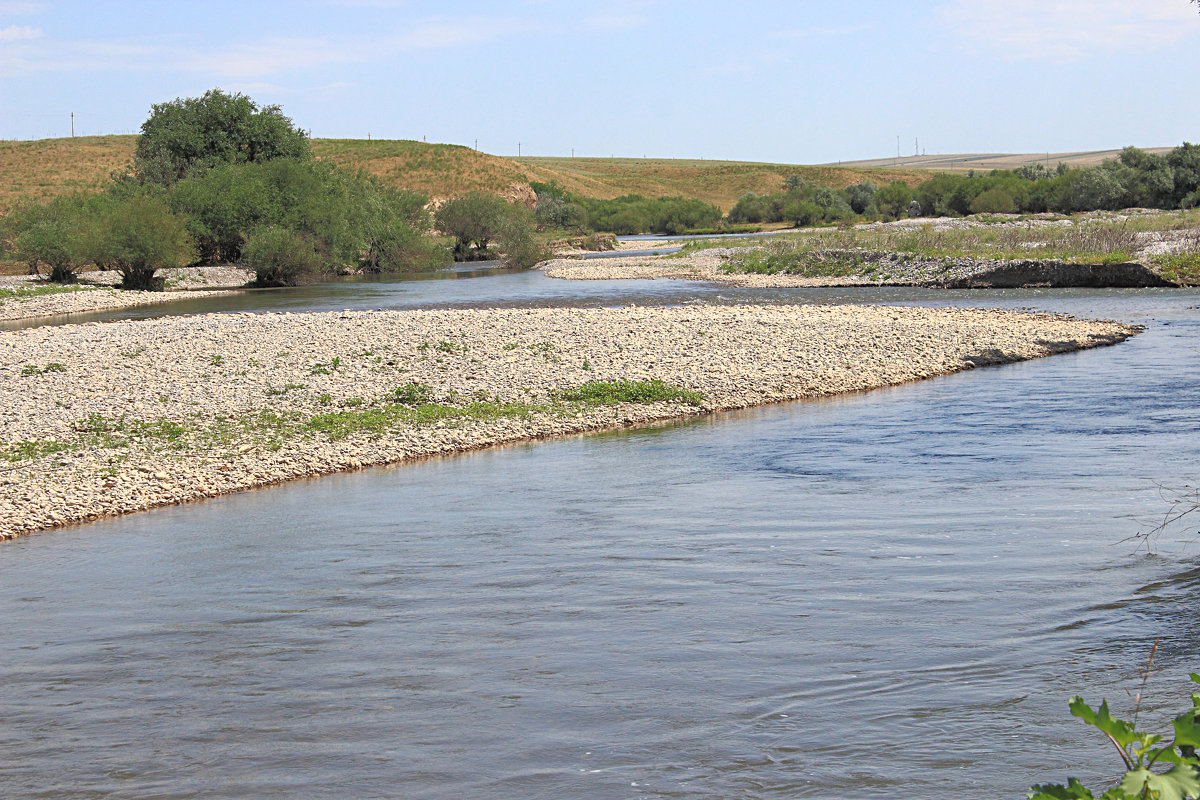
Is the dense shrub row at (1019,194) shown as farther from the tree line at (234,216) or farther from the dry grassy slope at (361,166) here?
the tree line at (234,216)

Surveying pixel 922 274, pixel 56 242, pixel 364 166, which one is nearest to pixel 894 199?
pixel 364 166

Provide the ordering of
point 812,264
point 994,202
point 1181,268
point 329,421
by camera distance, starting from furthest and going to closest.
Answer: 1. point 994,202
2. point 812,264
3. point 1181,268
4. point 329,421

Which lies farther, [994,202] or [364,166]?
[364,166]

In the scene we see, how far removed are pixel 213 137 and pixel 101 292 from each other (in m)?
27.3

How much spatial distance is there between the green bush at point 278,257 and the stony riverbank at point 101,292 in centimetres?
145

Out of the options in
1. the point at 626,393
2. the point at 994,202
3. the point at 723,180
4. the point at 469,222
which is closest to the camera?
the point at 626,393

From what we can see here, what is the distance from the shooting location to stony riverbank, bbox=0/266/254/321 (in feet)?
126

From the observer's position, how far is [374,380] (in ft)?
59.0

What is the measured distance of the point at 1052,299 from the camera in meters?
35.1

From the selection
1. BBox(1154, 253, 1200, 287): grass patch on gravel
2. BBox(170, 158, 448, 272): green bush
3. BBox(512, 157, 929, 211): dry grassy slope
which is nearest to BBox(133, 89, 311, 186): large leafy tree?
BBox(170, 158, 448, 272): green bush

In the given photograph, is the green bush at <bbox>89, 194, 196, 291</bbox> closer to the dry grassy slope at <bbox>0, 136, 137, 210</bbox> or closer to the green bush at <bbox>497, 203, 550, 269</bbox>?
the green bush at <bbox>497, 203, 550, 269</bbox>

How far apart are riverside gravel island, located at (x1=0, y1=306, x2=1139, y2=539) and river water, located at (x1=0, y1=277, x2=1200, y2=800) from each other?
121 cm

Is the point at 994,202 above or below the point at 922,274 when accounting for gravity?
above

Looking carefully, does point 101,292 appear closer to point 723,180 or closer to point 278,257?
point 278,257
